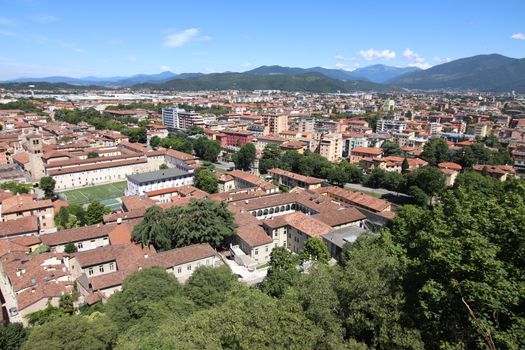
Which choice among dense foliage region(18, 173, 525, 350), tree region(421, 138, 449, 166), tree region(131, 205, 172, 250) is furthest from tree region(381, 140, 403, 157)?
dense foliage region(18, 173, 525, 350)

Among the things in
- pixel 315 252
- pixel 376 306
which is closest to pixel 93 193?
pixel 315 252

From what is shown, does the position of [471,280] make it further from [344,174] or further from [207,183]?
[344,174]

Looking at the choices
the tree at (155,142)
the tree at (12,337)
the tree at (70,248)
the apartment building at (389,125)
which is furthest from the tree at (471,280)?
the apartment building at (389,125)

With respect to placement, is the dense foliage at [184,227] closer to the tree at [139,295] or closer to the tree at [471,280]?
the tree at [139,295]

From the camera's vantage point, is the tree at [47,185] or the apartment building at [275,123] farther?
the apartment building at [275,123]

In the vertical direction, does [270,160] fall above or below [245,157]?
above

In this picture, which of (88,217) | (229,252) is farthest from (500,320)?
(88,217)

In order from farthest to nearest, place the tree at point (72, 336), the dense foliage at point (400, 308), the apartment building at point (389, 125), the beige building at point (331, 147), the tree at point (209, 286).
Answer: the apartment building at point (389, 125) → the beige building at point (331, 147) → the tree at point (209, 286) → the tree at point (72, 336) → the dense foliage at point (400, 308)

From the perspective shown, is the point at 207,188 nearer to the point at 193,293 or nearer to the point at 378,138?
the point at 193,293
